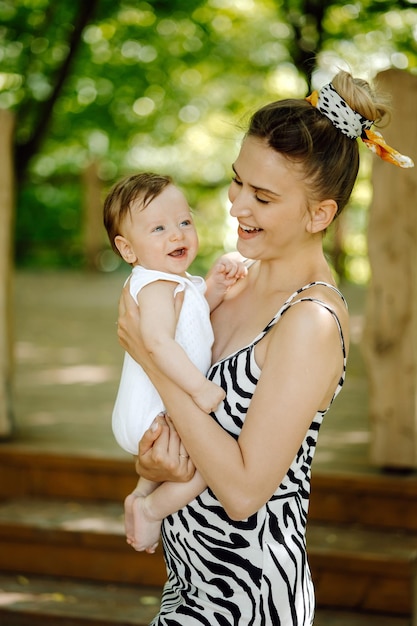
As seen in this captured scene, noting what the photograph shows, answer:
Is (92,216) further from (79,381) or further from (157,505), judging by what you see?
(157,505)

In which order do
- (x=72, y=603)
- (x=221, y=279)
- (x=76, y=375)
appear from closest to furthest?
(x=221, y=279) < (x=72, y=603) < (x=76, y=375)

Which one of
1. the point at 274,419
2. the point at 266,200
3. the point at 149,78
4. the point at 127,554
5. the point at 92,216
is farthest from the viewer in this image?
the point at 92,216

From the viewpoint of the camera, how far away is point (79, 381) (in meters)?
5.77

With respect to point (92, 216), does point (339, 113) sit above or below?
above

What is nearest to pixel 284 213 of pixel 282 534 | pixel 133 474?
pixel 282 534

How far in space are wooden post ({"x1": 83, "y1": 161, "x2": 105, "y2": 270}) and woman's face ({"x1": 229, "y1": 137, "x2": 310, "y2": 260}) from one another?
8.70 m

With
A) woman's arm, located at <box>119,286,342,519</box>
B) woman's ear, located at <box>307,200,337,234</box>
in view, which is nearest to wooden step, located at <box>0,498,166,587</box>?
woman's arm, located at <box>119,286,342,519</box>

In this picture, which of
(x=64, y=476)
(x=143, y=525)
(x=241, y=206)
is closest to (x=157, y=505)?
(x=143, y=525)

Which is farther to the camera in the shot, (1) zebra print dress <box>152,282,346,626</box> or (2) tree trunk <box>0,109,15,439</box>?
(2) tree trunk <box>0,109,15,439</box>

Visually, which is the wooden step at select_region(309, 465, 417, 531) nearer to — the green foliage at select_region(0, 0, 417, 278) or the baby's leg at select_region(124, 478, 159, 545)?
the baby's leg at select_region(124, 478, 159, 545)

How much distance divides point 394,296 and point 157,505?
7.76 feet

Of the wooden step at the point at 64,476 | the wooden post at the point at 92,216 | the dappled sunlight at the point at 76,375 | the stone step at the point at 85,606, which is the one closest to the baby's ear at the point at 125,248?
the stone step at the point at 85,606

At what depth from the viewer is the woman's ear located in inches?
69.0

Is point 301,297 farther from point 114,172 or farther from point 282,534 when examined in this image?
point 114,172
